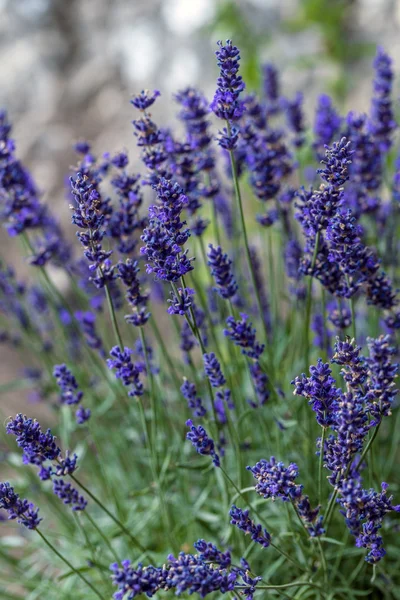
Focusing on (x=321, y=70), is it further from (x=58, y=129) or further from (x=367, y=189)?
(x=367, y=189)

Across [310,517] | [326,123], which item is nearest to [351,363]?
[310,517]

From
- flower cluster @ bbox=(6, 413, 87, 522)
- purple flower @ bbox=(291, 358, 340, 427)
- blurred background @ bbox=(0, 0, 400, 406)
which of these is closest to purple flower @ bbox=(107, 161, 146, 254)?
flower cluster @ bbox=(6, 413, 87, 522)

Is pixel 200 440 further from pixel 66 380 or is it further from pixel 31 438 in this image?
pixel 66 380

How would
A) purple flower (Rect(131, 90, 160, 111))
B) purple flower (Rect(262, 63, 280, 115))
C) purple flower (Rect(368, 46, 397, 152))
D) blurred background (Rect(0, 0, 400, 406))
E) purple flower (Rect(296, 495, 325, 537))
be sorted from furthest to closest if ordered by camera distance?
blurred background (Rect(0, 0, 400, 406)) < purple flower (Rect(262, 63, 280, 115)) < purple flower (Rect(368, 46, 397, 152)) < purple flower (Rect(131, 90, 160, 111)) < purple flower (Rect(296, 495, 325, 537))

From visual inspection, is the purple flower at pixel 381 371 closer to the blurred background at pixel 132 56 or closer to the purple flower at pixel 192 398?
the purple flower at pixel 192 398

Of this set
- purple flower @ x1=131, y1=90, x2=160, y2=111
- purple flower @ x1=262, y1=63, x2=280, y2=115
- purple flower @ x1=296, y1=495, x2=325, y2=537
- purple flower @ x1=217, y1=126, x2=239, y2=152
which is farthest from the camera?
purple flower @ x1=262, y1=63, x2=280, y2=115

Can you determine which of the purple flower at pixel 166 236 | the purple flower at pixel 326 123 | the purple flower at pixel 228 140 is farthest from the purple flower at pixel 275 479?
the purple flower at pixel 326 123

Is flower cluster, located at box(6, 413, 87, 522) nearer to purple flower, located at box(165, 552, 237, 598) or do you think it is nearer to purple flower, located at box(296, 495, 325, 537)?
purple flower, located at box(165, 552, 237, 598)
